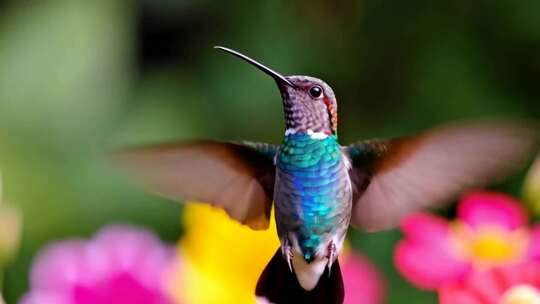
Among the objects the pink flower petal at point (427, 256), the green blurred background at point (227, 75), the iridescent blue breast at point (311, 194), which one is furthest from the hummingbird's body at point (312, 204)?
the green blurred background at point (227, 75)

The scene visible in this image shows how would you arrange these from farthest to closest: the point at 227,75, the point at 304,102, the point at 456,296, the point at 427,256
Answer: the point at 227,75, the point at 427,256, the point at 456,296, the point at 304,102

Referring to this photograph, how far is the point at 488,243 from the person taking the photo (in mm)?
743

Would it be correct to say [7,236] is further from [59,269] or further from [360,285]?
[360,285]

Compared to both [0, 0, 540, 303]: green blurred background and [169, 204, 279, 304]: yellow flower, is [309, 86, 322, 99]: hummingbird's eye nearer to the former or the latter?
[169, 204, 279, 304]: yellow flower

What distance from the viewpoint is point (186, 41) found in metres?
1.36

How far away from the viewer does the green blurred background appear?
Answer: 1095mm

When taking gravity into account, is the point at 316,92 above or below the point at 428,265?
above

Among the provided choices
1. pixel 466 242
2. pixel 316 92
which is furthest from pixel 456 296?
pixel 466 242

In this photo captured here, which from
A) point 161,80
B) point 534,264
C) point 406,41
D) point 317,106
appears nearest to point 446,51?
point 406,41

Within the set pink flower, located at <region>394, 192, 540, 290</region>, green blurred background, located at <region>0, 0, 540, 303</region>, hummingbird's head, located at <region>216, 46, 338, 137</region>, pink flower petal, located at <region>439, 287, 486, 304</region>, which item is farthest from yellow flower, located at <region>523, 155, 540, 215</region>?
green blurred background, located at <region>0, 0, 540, 303</region>

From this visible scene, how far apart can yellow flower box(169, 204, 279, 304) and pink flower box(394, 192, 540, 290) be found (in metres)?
0.09

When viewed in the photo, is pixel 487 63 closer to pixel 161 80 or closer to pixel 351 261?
pixel 161 80

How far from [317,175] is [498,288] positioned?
14 centimetres

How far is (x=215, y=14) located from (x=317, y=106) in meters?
0.95
